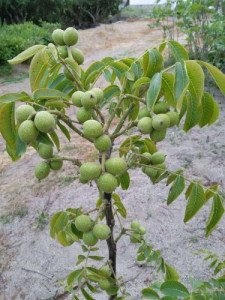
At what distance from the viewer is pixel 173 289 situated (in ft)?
3.34

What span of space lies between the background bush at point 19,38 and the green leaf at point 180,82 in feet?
20.3

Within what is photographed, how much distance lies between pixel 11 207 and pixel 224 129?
6.45 ft

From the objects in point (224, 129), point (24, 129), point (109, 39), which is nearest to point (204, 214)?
point (224, 129)

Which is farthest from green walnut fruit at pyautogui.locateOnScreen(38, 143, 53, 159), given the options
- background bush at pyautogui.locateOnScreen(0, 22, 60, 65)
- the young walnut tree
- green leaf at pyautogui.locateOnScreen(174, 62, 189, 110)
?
background bush at pyautogui.locateOnScreen(0, 22, 60, 65)

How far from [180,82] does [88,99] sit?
22 cm

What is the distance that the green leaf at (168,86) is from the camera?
1.01 m

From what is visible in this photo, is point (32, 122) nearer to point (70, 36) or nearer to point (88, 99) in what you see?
point (88, 99)

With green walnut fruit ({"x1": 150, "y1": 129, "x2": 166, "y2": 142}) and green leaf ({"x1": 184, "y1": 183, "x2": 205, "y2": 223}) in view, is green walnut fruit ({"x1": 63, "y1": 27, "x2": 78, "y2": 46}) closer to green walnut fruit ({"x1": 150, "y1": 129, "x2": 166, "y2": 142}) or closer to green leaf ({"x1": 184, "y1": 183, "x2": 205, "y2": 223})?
green walnut fruit ({"x1": 150, "y1": 129, "x2": 166, "y2": 142})

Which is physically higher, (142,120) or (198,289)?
(142,120)

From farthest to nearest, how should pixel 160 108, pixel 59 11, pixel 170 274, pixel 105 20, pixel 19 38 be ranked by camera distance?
pixel 105 20 < pixel 59 11 < pixel 19 38 < pixel 170 274 < pixel 160 108

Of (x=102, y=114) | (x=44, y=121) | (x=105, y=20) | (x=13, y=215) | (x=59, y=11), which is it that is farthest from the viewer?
(x=105, y=20)

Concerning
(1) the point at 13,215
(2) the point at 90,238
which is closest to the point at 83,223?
(2) the point at 90,238

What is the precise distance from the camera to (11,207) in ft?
9.50

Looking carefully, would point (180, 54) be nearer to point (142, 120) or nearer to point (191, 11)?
point (142, 120)
